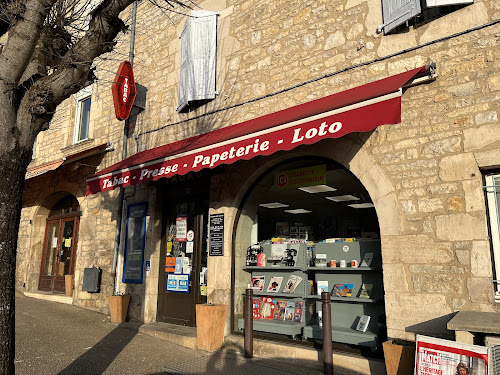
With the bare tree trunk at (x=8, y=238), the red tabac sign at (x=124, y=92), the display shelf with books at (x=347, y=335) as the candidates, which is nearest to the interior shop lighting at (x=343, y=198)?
the display shelf with books at (x=347, y=335)

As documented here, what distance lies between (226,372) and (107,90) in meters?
7.33

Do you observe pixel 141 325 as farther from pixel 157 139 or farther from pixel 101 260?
pixel 157 139

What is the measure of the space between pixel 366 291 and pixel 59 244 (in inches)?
327

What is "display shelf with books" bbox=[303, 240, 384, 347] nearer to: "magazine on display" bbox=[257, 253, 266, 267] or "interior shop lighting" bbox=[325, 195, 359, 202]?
"magazine on display" bbox=[257, 253, 266, 267]

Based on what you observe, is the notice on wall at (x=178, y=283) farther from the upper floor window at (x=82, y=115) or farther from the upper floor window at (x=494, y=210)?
the upper floor window at (x=82, y=115)

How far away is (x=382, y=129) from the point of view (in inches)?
188

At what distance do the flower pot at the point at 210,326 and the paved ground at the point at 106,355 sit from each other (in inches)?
5.8

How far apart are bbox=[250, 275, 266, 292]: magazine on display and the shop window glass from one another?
0.02m

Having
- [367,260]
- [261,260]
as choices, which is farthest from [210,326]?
[367,260]

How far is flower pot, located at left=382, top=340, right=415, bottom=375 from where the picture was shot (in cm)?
377

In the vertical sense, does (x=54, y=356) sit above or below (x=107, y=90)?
below

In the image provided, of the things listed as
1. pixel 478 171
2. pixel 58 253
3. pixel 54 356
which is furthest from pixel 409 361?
pixel 58 253

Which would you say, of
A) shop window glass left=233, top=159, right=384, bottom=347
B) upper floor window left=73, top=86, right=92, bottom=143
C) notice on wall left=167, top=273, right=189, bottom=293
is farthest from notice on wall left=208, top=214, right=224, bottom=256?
upper floor window left=73, top=86, right=92, bottom=143

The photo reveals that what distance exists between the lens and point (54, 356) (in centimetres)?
495
